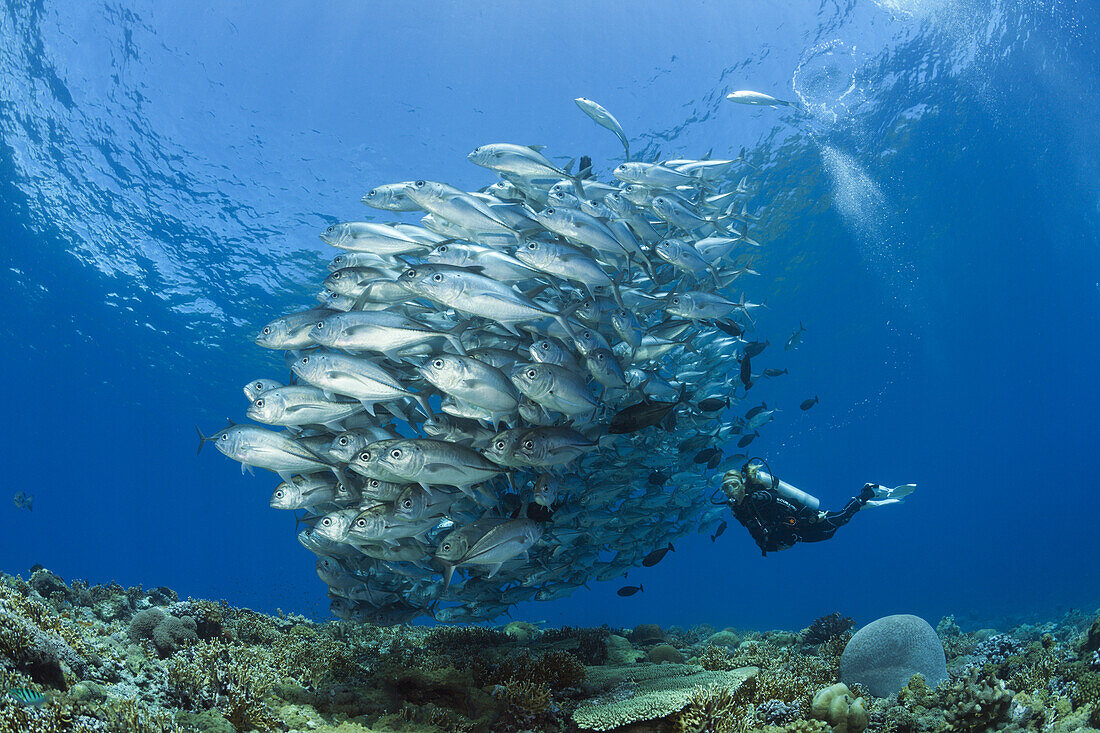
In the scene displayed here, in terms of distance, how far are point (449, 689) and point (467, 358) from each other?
10.9 feet

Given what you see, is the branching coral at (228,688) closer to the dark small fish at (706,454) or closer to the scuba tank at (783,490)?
the dark small fish at (706,454)

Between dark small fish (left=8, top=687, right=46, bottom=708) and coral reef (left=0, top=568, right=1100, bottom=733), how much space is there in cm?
4

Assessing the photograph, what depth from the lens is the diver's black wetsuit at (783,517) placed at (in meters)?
8.83

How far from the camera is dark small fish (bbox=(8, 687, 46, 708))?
10.4 ft

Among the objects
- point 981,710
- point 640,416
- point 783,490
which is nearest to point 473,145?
point 783,490

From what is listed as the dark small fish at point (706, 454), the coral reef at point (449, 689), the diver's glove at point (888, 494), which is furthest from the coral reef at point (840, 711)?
the diver's glove at point (888, 494)

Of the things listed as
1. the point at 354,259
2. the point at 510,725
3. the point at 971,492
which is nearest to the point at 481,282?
the point at 354,259

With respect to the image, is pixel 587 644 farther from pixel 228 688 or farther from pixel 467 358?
Result: pixel 467 358

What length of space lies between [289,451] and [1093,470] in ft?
573

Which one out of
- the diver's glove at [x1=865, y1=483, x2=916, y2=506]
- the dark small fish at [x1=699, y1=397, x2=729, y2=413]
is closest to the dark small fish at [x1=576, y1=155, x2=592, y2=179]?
the dark small fish at [x1=699, y1=397, x2=729, y2=413]

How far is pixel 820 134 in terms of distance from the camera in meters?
19.9

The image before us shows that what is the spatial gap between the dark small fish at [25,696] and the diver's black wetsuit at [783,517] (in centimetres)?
860

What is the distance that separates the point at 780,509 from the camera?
29.2 feet

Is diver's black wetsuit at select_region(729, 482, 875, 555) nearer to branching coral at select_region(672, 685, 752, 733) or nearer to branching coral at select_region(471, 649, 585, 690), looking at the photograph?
branching coral at select_region(471, 649, 585, 690)
